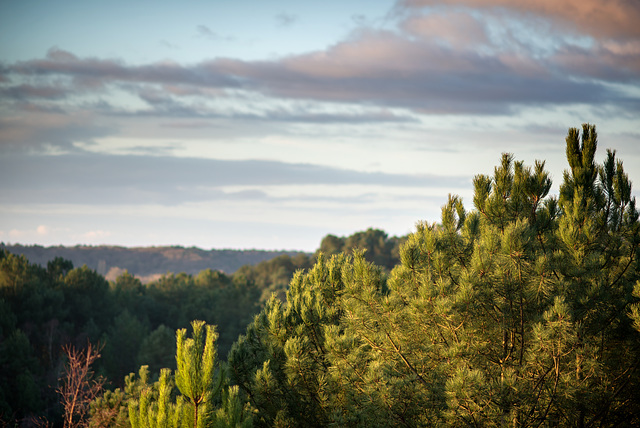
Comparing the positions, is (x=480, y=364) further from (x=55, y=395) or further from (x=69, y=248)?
(x=69, y=248)

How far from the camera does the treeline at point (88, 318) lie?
95.7 ft

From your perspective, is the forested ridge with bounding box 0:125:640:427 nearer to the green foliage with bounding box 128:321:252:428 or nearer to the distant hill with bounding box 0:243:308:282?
the green foliage with bounding box 128:321:252:428

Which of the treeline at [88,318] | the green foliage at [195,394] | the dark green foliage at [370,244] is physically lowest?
the treeline at [88,318]

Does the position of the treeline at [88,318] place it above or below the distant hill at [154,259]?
below

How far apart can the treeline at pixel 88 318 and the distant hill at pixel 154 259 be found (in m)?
61.9

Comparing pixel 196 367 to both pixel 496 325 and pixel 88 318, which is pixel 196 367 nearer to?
pixel 496 325

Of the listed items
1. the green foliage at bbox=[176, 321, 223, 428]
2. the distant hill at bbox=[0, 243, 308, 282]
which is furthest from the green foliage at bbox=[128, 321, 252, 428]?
the distant hill at bbox=[0, 243, 308, 282]

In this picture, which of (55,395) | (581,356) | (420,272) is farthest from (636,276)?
(55,395)

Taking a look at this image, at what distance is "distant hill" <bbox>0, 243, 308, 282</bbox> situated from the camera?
4230 inches

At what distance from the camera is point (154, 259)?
4587 inches

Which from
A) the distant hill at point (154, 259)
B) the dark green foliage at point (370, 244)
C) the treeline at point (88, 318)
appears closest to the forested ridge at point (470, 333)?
the treeline at point (88, 318)

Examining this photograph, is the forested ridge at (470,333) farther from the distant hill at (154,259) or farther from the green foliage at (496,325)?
the distant hill at (154,259)

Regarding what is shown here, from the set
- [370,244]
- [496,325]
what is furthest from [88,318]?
[496,325]

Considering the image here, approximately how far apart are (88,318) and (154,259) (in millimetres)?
80631
